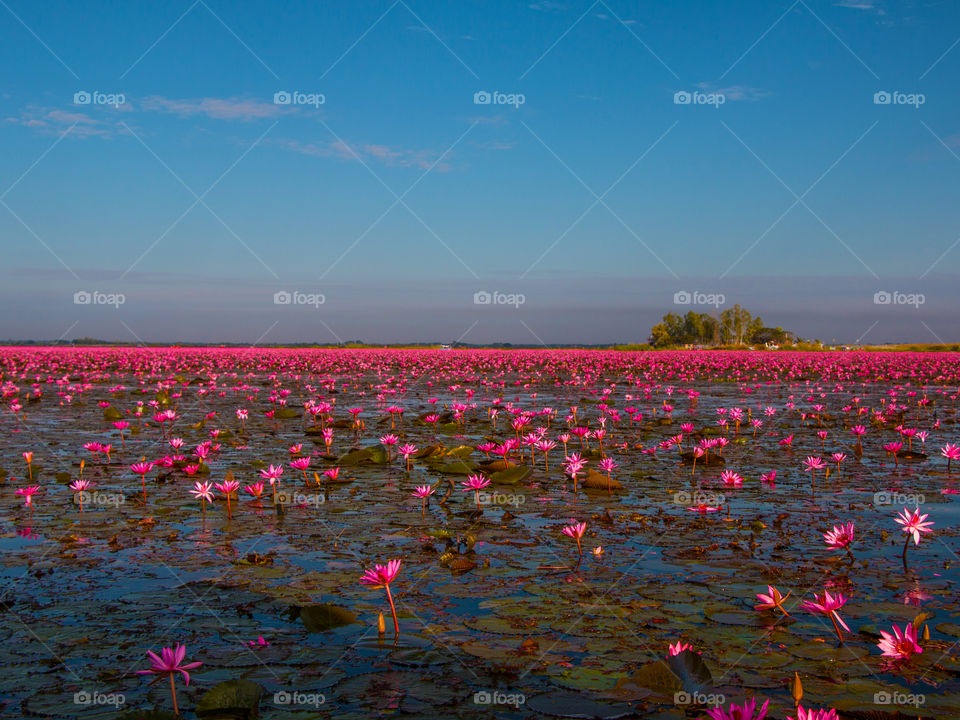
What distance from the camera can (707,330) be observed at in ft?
303

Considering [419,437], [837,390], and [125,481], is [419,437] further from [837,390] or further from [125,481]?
[837,390]

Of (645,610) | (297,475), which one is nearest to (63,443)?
(297,475)

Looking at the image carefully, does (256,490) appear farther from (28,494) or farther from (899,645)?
(899,645)

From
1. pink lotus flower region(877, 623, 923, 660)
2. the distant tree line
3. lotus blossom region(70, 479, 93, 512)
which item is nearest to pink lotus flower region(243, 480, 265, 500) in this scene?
Answer: lotus blossom region(70, 479, 93, 512)

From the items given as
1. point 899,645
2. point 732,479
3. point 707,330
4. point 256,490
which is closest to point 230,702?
point 899,645

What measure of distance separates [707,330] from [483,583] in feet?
309

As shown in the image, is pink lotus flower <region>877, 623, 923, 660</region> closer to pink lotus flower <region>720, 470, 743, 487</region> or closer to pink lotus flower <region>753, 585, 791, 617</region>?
A: pink lotus flower <region>753, 585, 791, 617</region>

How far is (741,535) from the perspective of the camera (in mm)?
5012

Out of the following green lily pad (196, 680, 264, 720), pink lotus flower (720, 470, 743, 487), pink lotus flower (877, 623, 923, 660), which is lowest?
green lily pad (196, 680, 264, 720)

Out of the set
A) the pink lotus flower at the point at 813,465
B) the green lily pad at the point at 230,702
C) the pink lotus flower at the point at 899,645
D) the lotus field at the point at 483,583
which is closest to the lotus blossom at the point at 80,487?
the lotus field at the point at 483,583

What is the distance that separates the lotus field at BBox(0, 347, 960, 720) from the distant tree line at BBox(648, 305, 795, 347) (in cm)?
8447

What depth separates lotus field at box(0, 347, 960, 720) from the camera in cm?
271

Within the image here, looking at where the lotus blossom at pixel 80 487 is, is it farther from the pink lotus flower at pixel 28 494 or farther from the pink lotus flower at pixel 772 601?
the pink lotus flower at pixel 772 601

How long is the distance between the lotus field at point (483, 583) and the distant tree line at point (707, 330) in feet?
277
